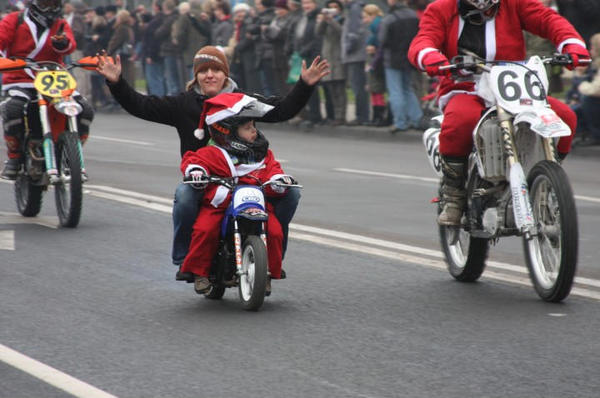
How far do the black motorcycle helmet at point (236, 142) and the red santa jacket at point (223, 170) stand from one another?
0.13 feet

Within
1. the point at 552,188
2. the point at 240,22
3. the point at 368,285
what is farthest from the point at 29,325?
the point at 240,22

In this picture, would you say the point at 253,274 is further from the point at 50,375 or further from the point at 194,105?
the point at 50,375

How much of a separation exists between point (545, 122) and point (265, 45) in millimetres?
16390

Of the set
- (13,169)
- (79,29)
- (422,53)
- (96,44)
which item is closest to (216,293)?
(422,53)

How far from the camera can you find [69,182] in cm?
1121

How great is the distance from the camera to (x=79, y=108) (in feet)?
38.1

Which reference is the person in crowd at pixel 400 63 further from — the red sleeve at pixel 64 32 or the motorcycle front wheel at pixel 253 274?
the motorcycle front wheel at pixel 253 274

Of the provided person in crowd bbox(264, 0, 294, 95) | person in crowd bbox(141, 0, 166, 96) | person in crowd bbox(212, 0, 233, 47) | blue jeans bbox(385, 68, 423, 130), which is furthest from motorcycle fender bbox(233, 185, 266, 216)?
person in crowd bbox(141, 0, 166, 96)

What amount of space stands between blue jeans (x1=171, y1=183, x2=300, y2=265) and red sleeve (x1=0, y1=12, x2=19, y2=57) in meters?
5.06

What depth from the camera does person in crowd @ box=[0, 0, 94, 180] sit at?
12.0 m

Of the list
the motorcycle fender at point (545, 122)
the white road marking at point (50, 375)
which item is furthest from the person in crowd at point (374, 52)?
the white road marking at point (50, 375)

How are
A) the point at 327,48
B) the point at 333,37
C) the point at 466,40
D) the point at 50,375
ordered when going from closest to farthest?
1. the point at 50,375
2. the point at 466,40
3. the point at 333,37
4. the point at 327,48

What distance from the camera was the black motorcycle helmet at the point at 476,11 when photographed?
794 centimetres

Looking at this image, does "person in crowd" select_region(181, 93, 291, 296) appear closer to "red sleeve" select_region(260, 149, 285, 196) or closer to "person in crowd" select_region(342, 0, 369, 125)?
"red sleeve" select_region(260, 149, 285, 196)
